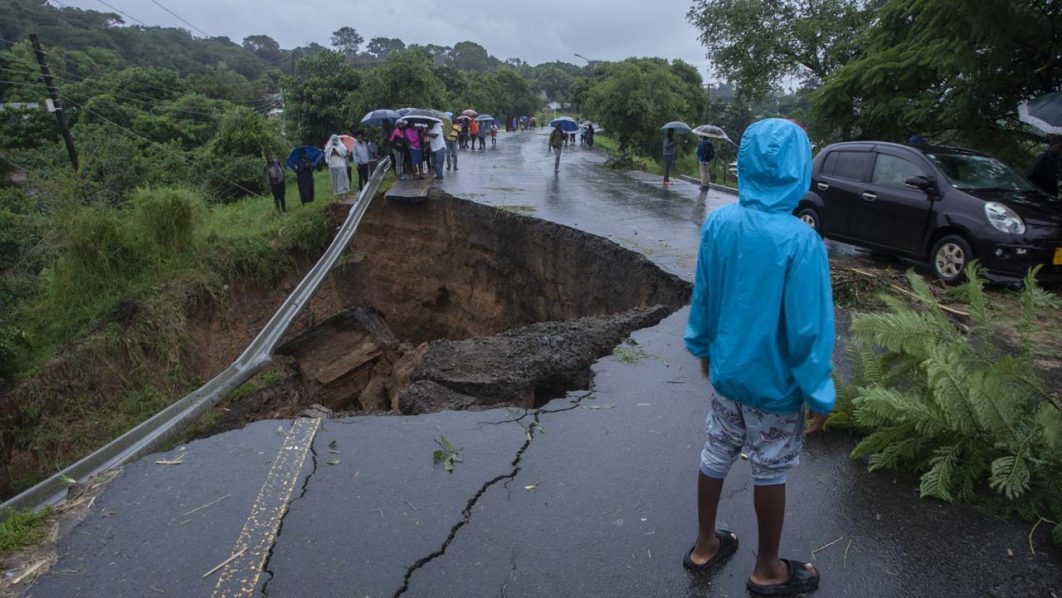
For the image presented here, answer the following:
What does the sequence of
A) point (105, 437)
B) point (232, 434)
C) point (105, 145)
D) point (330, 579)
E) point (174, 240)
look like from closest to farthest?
point (330, 579)
point (232, 434)
point (105, 437)
point (174, 240)
point (105, 145)

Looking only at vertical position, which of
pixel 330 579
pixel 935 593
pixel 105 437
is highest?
pixel 935 593

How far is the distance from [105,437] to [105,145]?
59.8 ft

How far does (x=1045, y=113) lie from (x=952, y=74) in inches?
86.0

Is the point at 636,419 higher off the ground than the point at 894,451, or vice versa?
the point at 894,451

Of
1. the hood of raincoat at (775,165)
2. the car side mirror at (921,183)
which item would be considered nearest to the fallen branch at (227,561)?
the hood of raincoat at (775,165)

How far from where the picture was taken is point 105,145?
2398 cm

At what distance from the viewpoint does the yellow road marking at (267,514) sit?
117 inches

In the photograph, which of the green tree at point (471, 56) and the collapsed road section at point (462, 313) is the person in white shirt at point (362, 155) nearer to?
the collapsed road section at point (462, 313)

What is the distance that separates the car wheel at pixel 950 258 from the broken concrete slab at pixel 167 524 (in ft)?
24.3

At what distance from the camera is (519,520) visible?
339 centimetres

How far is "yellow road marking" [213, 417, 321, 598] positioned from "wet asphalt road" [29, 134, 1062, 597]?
45 millimetres

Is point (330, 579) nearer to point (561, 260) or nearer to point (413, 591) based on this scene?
point (413, 591)

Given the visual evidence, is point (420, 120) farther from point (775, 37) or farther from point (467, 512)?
point (467, 512)

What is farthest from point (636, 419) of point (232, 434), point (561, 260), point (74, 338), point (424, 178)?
point (424, 178)
